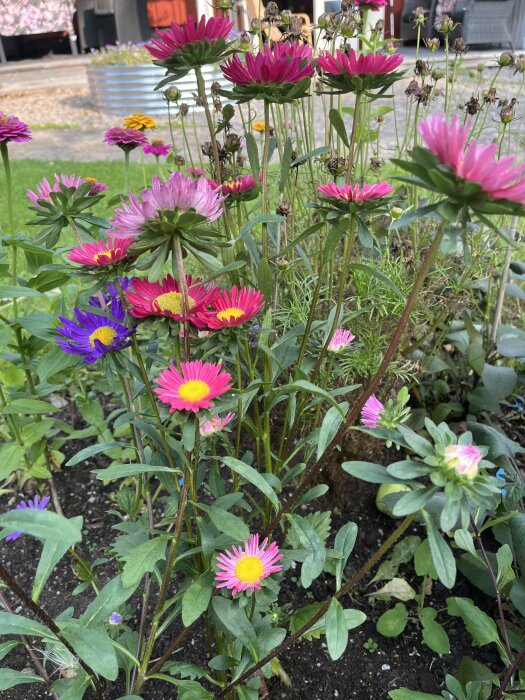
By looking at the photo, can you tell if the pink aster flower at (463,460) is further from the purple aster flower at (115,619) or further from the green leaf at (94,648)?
the purple aster flower at (115,619)

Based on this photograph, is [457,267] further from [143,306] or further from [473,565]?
[143,306]

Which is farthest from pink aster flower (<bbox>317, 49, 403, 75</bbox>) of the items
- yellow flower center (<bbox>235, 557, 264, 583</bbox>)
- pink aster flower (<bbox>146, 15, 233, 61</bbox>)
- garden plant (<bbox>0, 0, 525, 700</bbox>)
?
yellow flower center (<bbox>235, 557, 264, 583</bbox>)

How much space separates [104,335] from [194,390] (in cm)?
27

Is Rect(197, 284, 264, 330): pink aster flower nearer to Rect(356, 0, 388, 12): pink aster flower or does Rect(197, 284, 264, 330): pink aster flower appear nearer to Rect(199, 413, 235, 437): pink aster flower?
Rect(199, 413, 235, 437): pink aster flower

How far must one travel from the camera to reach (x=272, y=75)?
86 centimetres

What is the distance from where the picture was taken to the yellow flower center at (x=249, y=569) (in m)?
0.85

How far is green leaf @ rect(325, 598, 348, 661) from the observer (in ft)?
2.57

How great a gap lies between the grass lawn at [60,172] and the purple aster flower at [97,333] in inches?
97.3

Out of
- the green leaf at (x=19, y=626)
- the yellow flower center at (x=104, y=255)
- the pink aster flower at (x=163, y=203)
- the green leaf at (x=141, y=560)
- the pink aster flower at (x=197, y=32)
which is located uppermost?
the pink aster flower at (x=197, y=32)

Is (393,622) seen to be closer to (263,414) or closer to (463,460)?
(263,414)

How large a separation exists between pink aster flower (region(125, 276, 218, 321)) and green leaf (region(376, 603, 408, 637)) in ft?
2.60

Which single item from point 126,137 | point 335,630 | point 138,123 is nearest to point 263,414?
point 335,630

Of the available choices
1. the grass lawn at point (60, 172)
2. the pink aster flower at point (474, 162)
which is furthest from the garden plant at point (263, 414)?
the grass lawn at point (60, 172)

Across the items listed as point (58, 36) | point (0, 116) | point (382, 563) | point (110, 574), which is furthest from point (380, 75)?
point (58, 36)
